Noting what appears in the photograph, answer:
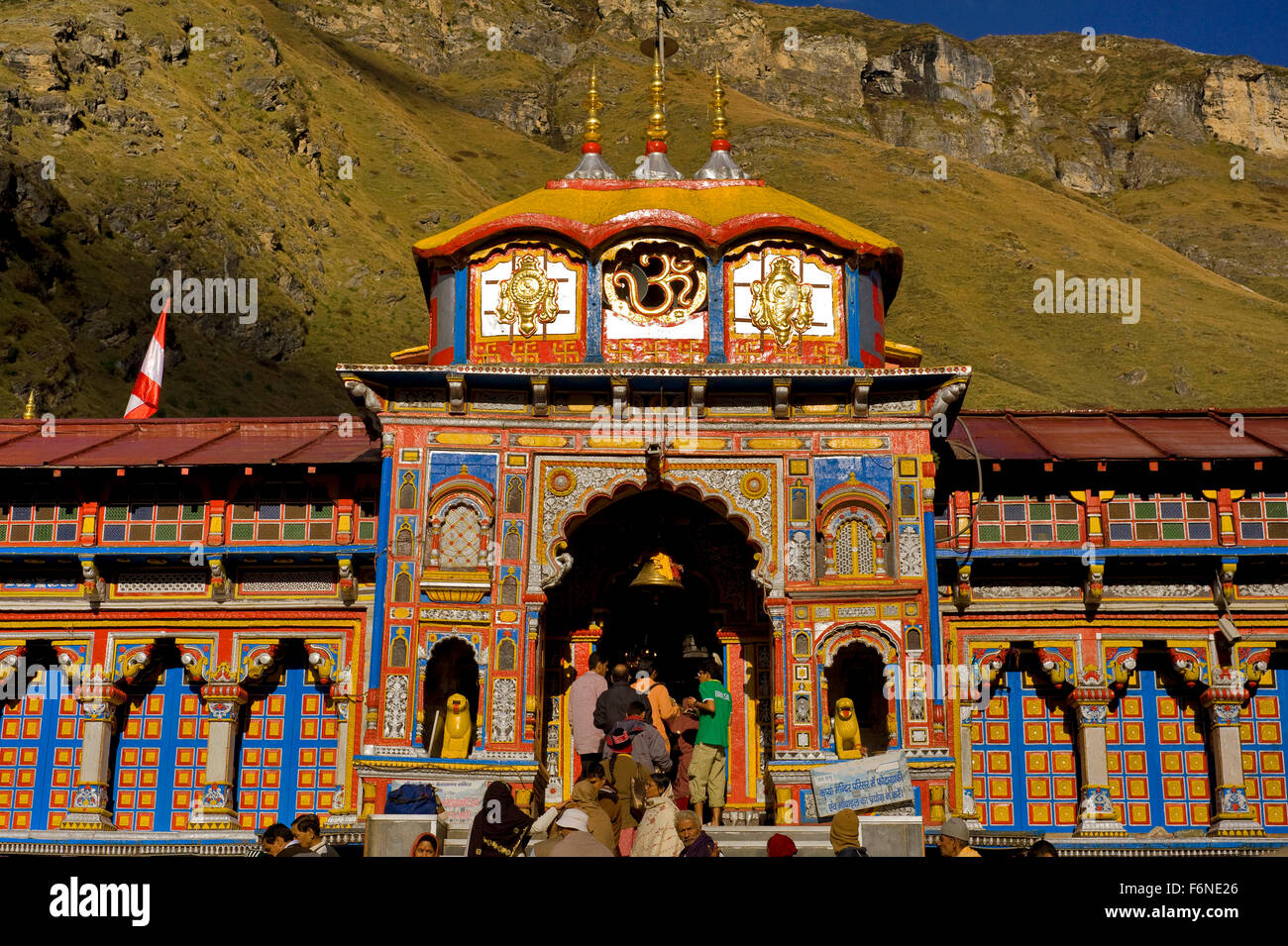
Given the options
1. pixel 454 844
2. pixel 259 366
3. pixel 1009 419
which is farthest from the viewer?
pixel 259 366

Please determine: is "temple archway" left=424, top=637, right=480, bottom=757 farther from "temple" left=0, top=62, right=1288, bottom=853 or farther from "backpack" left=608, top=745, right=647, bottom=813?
"backpack" left=608, top=745, right=647, bottom=813

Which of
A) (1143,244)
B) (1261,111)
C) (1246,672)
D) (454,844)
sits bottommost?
(454,844)

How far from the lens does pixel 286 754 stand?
2597 centimetres

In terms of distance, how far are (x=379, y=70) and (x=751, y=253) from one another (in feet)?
420

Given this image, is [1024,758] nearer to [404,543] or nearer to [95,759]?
[404,543]

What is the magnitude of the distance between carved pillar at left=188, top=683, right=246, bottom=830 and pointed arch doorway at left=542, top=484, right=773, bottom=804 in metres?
5.21

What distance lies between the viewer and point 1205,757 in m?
25.4

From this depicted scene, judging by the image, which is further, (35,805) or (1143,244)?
(1143,244)

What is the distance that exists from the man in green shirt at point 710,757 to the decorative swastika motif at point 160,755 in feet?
28.6

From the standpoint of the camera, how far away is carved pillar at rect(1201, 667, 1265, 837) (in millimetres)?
24531

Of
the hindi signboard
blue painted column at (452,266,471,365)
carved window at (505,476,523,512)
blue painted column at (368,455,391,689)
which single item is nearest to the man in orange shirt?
the hindi signboard

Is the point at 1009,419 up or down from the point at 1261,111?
down

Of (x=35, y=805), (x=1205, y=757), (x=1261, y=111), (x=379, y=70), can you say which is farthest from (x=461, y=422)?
(x=1261, y=111)

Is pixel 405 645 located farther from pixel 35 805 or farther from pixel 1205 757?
pixel 1205 757
